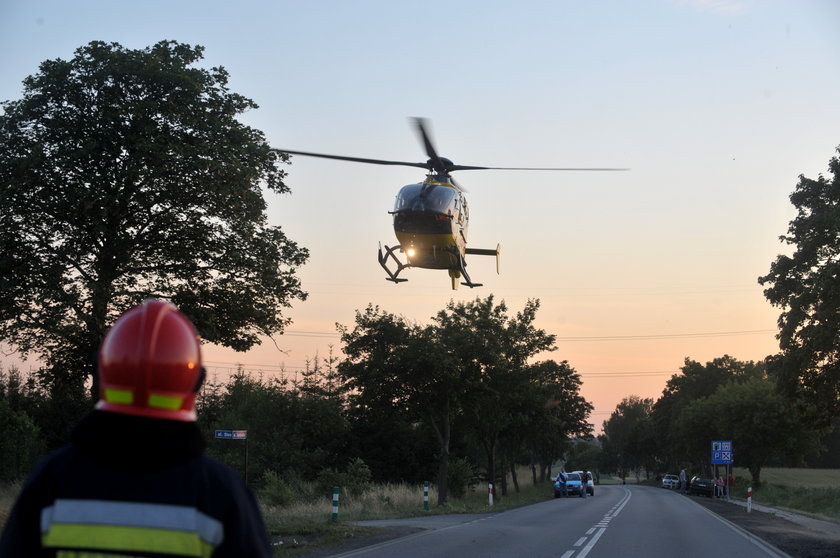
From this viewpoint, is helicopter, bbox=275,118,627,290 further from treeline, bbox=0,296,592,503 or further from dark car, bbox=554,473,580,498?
dark car, bbox=554,473,580,498

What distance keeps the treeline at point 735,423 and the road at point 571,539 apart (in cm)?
1312

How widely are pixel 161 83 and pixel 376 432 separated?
33.9 metres

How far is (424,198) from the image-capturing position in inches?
800

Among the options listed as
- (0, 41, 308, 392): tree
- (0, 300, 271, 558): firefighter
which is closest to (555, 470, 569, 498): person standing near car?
(0, 41, 308, 392): tree

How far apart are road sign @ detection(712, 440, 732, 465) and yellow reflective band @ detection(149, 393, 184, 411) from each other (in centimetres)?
4984

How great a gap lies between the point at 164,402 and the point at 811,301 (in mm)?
34449

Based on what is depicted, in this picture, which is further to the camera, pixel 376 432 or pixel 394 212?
pixel 376 432

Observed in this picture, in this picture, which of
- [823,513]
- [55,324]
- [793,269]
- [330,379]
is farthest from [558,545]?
[330,379]

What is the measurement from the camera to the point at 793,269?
118 ft

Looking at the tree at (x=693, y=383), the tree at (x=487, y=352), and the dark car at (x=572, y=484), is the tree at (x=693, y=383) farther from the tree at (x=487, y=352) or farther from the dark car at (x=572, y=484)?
the tree at (x=487, y=352)

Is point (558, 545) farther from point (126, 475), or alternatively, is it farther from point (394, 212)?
point (126, 475)

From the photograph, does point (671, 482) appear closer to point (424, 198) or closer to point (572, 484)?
point (572, 484)

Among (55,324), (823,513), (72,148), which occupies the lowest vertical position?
(823,513)

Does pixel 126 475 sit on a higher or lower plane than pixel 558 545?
higher
